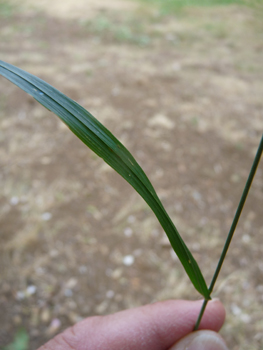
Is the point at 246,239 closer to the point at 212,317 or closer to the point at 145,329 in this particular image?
the point at 212,317

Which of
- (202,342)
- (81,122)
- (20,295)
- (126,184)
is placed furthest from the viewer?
(126,184)

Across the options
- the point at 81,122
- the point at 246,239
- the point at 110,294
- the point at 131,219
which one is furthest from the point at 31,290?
the point at 81,122

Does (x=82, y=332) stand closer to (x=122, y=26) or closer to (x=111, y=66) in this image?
(x=111, y=66)

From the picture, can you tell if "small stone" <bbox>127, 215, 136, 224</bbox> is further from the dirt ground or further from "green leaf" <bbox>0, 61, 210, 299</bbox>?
"green leaf" <bbox>0, 61, 210, 299</bbox>

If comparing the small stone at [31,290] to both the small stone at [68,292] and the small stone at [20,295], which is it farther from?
the small stone at [68,292]

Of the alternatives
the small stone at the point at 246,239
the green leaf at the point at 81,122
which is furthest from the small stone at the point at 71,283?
the green leaf at the point at 81,122

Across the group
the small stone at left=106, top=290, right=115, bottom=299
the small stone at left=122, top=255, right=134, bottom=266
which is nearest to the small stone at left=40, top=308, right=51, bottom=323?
the small stone at left=106, top=290, right=115, bottom=299
